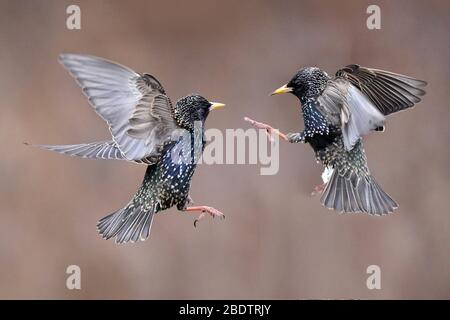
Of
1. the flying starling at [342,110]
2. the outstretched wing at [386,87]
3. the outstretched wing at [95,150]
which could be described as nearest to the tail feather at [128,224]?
the outstretched wing at [95,150]

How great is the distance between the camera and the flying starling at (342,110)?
3.87 ft

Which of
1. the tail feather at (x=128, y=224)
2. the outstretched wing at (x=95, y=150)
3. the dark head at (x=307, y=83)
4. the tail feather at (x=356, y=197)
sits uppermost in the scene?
the dark head at (x=307, y=83)

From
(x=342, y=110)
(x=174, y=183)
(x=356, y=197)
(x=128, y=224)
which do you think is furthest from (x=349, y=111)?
(x=128, y=224)

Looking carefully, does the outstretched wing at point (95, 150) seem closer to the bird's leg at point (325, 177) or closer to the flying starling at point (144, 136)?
the flying starling at point (144, 136)

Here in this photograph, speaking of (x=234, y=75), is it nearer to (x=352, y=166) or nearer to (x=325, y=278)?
(x=352, y=166)

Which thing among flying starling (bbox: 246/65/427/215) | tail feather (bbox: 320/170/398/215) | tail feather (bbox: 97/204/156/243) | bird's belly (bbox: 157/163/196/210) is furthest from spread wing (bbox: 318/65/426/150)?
tail feather (bbox: 97/204/156/243)

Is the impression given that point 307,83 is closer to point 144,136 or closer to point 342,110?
point 342,110

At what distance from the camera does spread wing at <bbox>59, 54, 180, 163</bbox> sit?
1.07 metres

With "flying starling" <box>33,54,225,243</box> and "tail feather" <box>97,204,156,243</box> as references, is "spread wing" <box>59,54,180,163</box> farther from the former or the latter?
"tail feather" <box>97,204,156,243</box>

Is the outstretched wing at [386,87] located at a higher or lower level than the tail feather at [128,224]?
higher

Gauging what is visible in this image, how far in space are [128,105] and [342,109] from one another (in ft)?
1.14

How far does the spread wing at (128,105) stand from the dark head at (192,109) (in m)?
0.02

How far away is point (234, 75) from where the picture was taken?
6.46 feet

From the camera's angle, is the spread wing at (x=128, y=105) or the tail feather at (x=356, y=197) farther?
the tail feather at (x=356, y=197)
